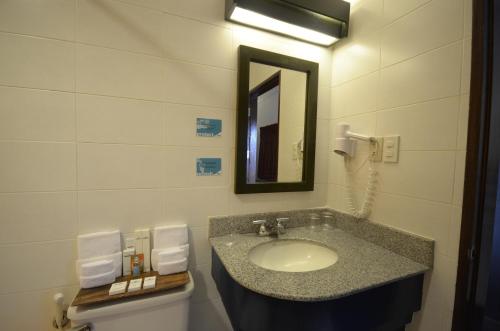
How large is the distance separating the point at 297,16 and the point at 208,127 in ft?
2.27

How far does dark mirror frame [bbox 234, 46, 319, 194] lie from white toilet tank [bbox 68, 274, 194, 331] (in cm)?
52

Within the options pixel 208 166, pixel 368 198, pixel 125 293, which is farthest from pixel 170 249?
pixel 368 198

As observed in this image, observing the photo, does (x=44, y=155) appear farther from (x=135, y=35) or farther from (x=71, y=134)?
(x=135, y=35)

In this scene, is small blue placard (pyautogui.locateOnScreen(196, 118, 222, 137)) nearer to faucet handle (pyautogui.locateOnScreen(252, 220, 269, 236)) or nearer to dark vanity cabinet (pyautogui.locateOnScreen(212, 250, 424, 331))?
faucet handle (pyautogui.locateOnScreen(252, 220, 269, 236))

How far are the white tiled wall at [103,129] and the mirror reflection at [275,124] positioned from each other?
116 mm

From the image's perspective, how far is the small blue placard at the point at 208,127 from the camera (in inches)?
40.6

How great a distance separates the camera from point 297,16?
1057 mm

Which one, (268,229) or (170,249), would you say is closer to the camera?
(170,249)

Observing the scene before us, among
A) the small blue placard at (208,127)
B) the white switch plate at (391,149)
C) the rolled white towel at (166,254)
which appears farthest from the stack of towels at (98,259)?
the white switch plate at (391,149)

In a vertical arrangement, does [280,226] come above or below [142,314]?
above

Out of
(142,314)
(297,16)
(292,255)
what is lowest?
(142,314)

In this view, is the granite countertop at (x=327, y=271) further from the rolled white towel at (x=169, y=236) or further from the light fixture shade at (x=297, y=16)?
the light fixture shade at (x=297, y=16)

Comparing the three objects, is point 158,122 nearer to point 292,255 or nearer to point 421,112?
point 292,255

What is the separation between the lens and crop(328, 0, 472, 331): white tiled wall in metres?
0.75
